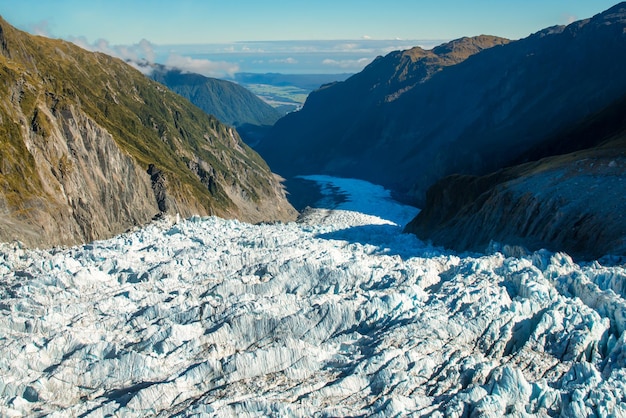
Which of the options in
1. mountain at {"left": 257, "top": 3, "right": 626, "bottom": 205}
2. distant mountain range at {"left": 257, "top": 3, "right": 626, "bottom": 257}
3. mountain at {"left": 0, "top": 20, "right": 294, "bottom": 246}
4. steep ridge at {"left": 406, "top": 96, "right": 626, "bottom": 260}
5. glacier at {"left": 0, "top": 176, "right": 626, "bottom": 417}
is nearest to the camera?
glacier at {"left": 0, "top": 176, "right": 626, "bottom": 417}

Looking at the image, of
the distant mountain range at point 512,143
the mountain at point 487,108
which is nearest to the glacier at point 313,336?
the distant mountain range at point 512,143

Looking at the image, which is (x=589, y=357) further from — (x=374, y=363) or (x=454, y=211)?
(x=454, y=211)

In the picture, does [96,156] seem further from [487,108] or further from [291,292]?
[487,108]

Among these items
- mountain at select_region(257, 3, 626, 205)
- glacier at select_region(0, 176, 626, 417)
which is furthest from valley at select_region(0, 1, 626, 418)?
mountain at select_region(257, 3, 626, 205)

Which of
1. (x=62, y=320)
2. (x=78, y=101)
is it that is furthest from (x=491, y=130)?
(x=62, y=320)

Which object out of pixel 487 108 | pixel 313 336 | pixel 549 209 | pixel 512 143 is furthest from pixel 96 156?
pixel 487 108

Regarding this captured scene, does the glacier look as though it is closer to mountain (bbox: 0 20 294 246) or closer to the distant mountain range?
the distant mountain range
